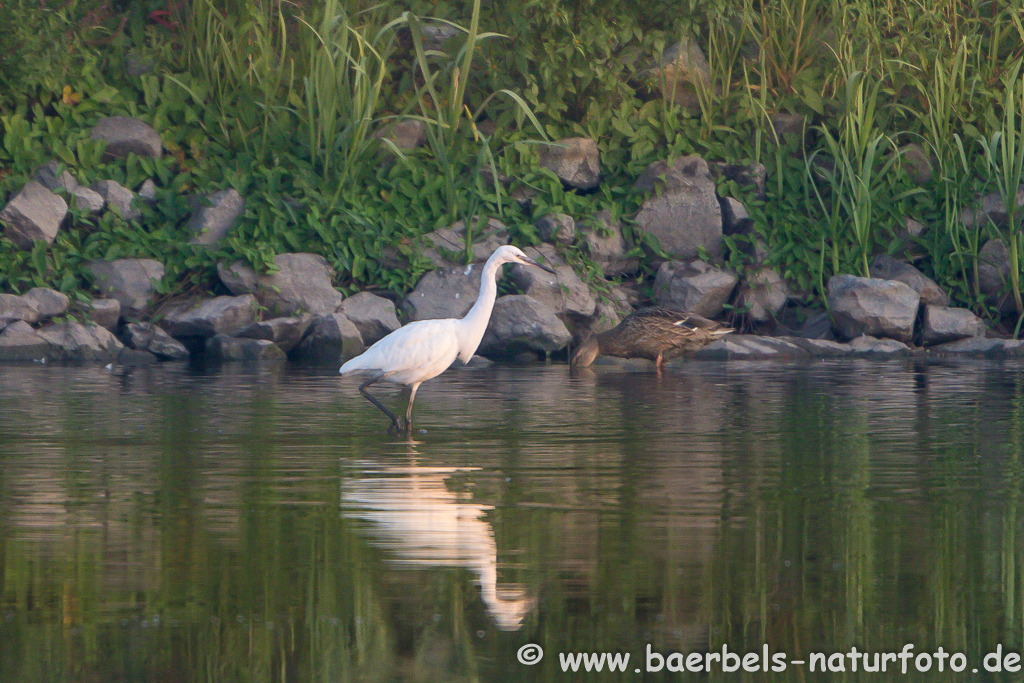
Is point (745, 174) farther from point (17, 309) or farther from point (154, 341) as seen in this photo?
point (17, 309)

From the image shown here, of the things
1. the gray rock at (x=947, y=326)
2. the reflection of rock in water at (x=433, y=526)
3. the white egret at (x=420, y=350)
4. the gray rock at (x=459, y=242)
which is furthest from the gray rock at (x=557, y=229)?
the reflection of rock in water at (x=433, y=526)

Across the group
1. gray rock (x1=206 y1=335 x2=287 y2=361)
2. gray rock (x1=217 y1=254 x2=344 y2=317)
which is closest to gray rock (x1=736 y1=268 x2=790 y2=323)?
gray rock (x1=217 y1=254 x2=344 y2=317)

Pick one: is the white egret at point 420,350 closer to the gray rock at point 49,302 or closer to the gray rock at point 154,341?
the gray rock at point 154,341

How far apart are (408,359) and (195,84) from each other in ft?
30.6

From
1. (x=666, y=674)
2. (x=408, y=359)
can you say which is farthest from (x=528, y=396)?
(x=666, y=674)

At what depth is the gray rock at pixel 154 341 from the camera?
1469cm

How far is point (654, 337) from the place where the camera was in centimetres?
→ 1409

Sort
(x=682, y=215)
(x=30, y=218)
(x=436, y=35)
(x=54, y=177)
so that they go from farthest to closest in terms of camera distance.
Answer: (x=436, y=35) → (x=682, y=215) → (x=54, y=177) → (x=30, y=218)

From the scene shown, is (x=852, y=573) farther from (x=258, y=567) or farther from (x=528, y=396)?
(x=528, y=396)

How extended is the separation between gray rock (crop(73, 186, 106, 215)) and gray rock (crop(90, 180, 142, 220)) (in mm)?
120

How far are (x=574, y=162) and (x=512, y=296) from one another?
2946mm

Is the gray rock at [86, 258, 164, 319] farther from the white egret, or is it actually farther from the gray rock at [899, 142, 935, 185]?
the gray rock at [899, 142, 935, 185]

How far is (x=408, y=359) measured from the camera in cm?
913

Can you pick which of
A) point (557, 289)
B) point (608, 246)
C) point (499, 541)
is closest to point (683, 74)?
point (608, 246)
